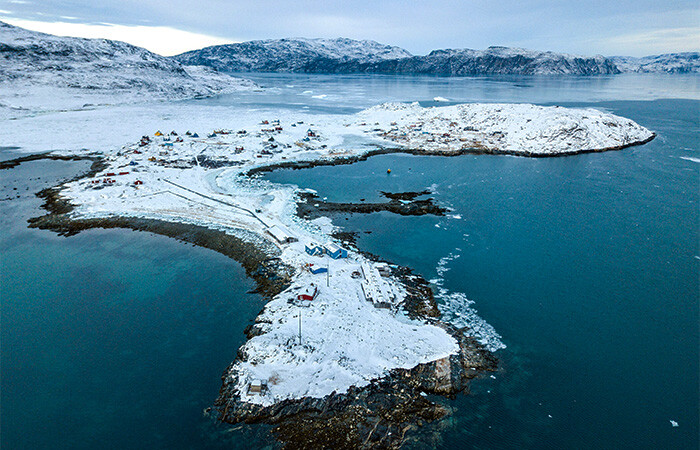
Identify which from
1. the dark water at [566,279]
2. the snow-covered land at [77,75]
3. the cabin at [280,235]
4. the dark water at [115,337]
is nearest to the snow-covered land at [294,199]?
the cabin at [280,235]

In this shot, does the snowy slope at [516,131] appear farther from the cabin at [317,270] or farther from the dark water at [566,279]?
the cabin at [317,270]

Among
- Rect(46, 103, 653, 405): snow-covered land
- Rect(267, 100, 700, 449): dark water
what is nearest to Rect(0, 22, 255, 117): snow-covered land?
Rect(46, 103, 653, 405): snow-covered land

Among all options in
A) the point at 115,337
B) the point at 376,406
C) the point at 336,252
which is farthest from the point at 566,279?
the point at 115,337

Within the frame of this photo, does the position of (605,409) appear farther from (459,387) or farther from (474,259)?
(474,259)

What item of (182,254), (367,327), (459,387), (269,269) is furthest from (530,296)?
(182,254)

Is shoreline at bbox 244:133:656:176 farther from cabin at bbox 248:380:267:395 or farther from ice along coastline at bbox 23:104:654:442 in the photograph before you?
cabin at bbox 248:380:267:395

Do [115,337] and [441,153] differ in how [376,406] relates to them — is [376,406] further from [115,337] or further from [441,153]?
[441,153]

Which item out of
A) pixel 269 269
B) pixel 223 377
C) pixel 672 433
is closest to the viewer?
pixel 672 433
